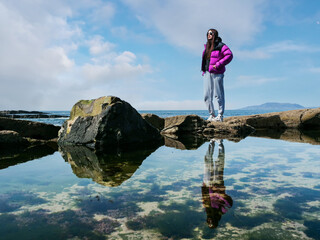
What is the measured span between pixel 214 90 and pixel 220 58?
1.20m

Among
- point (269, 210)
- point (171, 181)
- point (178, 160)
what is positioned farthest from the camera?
point (178, 160)

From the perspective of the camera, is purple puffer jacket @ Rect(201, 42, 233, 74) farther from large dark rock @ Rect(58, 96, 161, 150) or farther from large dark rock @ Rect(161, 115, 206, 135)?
large dark rock @ Rect(58, 96, 161, 150)

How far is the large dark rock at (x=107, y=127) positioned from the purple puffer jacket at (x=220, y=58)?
3629 mm

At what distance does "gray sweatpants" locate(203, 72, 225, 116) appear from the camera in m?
9.24

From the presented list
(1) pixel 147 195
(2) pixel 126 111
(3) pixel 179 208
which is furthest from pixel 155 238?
(2) pixel 126 111

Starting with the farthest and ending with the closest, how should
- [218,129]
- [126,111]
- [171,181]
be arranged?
1. [218,129]
2. [126,111]
3. [171,181]

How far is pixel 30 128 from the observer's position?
24.3 ft

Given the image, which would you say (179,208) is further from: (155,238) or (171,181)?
(171,181)

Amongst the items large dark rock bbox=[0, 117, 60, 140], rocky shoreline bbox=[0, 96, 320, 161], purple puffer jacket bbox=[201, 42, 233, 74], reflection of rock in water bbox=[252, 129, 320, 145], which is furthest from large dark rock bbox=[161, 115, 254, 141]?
large dark rock bbox=[0, 117, 60, 140]

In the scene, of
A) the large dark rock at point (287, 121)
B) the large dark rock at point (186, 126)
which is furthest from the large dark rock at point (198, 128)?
the large dark rock at point (287, 121)

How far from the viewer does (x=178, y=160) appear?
4230 mm

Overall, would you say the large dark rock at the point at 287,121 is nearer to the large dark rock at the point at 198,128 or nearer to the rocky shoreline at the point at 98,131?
the large dark rock at the point at 198,128

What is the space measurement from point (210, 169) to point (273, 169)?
0.91 meters

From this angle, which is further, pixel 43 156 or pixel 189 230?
pixel 43 156
